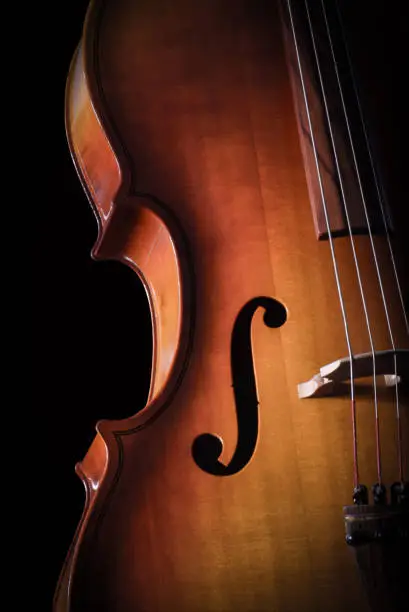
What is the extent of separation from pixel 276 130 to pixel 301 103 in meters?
0.06

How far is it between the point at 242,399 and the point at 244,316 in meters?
0.12

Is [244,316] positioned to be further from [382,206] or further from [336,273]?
[382,206]

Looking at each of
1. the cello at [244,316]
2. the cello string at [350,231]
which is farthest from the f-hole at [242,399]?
the cello string at [350,231]

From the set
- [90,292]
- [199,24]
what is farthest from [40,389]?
[199,24]

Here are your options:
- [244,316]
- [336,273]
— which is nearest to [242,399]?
[244,316]

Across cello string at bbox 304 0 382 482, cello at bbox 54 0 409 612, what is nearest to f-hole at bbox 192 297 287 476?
cello at bbox 54 0 409 612

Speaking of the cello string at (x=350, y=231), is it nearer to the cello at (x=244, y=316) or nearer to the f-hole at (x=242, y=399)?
the cello at (x=244, y=316)

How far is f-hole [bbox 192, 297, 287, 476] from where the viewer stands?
0.91 m

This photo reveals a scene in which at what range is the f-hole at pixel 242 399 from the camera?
91 cm

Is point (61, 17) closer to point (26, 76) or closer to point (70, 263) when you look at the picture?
point (26, 76)

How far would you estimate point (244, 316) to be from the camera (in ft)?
3.28

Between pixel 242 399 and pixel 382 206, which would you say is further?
pixel 382 206

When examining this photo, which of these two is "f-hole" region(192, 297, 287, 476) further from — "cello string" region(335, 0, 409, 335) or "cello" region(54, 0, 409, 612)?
A: "cello string" region(335, 0, 409, 335)

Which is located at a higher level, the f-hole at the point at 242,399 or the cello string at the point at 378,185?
the cello string at the point at 378,185
